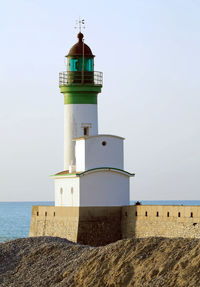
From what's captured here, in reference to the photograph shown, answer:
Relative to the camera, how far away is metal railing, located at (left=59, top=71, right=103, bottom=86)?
3709cm

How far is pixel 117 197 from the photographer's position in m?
33.3

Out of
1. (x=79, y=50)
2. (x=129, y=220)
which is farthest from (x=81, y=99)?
(x=129, y=220)

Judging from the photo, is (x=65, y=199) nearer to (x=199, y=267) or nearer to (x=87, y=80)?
(x=87, y=80)

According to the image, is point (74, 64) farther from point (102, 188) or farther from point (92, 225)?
point (92, 225)

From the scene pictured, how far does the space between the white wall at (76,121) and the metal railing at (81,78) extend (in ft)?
3.58

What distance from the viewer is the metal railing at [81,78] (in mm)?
37094

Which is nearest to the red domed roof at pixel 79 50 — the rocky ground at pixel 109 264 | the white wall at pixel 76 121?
the white wall at pixel 76 121

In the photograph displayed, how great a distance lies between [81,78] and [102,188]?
Result: 622 cm

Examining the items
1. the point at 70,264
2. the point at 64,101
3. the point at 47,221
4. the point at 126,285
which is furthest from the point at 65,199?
the point at 126,285

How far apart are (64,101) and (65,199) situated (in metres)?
5.07

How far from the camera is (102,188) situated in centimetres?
3300

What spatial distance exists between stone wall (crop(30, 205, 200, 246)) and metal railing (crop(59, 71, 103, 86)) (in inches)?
222

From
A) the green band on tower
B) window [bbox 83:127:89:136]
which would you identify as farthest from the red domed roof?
window [bbox 83:127:89:136]

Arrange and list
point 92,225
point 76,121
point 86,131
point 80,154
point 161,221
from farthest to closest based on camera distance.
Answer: point 86,131 < point 76,121 < point 80,154 < point 92,225 < point 161,221
